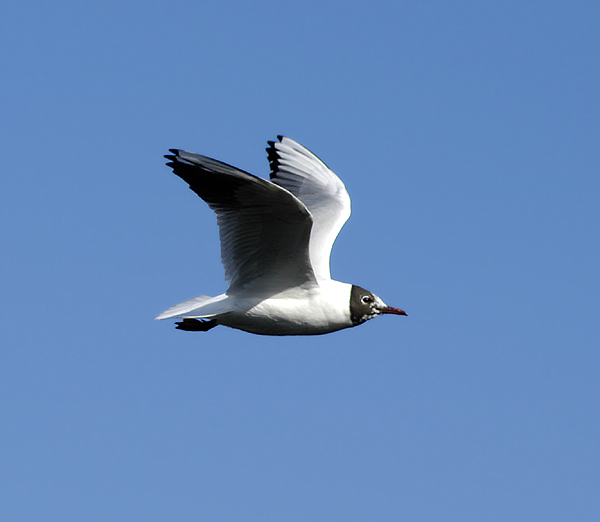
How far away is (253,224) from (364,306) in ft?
6.02

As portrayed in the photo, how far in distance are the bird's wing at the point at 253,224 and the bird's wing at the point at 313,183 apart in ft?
6.91

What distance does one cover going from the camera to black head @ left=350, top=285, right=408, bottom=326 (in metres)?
10.0

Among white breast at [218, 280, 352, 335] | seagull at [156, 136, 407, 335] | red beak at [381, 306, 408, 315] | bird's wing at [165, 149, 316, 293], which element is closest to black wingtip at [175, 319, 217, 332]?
seagull at [156, 136, 407, 335]

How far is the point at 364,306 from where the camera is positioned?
10.1 meters

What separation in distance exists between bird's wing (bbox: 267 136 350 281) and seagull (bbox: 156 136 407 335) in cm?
82

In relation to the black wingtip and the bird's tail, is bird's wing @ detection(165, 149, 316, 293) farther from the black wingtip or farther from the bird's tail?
the black wingtip

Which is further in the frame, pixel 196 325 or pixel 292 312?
pixel 196 325

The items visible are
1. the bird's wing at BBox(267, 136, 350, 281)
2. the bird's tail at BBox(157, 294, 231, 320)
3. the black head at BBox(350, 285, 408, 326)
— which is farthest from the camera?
the bird's wing at BBox(267, 136, 350, 281)

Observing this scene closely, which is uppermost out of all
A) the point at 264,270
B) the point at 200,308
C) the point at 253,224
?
the point at 253,224

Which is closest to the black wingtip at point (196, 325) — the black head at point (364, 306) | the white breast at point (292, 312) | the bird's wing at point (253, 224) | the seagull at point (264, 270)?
the seagull at point (264, 270)

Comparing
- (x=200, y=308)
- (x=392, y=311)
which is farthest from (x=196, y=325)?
(x=392, y=311)

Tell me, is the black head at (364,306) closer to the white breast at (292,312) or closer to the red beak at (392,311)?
the red beak at (392,311)

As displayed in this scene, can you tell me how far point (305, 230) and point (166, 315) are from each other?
1.78 meters

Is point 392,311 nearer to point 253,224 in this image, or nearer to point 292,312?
point 292,312
